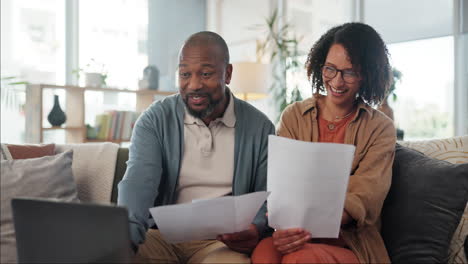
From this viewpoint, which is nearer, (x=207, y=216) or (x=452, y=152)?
(x=207, y=216)

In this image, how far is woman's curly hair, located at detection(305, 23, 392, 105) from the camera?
5.36 ft

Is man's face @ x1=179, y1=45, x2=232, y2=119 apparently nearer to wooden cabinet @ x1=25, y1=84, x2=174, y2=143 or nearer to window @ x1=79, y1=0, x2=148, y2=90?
wooden cabinet @ x1=25, y1=84, x2=174, y2=143

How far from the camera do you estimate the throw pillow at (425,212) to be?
57.5 inches

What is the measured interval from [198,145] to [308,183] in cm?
58

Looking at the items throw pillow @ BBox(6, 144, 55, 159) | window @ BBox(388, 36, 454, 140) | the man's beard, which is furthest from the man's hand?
window @ BBox(388, 36, 454, 140)

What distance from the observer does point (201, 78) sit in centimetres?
161

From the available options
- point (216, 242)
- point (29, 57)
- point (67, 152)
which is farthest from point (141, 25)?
point (216, 242)

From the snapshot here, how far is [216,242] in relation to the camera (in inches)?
61.7

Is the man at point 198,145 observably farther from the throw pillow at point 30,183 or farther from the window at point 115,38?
the window at point 115,38

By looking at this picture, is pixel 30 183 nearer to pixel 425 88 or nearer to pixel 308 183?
pixel 308 183

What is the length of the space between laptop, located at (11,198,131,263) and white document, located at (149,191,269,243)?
0.17m

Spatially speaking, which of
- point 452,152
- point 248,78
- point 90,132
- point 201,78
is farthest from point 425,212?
point 90,132

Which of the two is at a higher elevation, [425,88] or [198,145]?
[425,88]

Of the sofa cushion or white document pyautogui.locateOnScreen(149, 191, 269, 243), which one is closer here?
white document pyautogui.locateOnScreen(149, 191, 269, 243)
